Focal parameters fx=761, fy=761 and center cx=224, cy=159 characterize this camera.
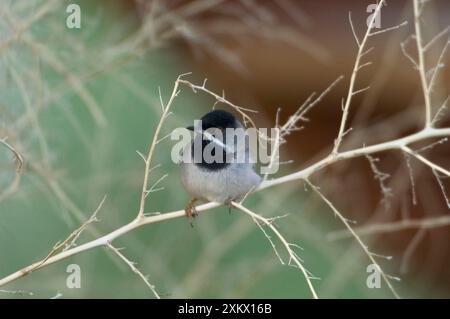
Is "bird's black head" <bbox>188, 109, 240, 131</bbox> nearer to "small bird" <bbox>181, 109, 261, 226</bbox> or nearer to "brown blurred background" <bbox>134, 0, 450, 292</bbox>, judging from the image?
"small bird" <bbox>181, 109, 261, 226</bbox>

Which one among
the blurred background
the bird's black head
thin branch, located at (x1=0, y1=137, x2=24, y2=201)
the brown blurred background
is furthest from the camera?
the brown blurred background

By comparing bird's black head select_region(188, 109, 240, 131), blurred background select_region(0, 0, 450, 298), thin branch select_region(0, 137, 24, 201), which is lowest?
thin branch select_region(0, 137, 24, 201)

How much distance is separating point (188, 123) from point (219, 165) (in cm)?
66

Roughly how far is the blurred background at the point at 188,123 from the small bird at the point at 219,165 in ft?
1.23

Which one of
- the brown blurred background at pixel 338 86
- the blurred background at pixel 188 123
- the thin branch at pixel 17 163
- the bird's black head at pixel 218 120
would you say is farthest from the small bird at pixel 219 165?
the brown blurred background at pixel 338 86

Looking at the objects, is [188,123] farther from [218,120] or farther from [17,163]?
[17,163]

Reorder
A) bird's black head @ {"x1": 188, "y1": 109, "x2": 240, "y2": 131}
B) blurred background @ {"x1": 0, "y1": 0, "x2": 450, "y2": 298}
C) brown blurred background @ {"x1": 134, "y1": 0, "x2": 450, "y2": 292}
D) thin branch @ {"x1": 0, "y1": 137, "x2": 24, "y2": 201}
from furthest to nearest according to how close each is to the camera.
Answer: brown blurred background @ {"x1": 134, "y1": 0, "x2": 450, "y2": 292}, blurred background @ {"x1": 0, "y1": 0, "x2": 450, "y2": 298}, bird's black head @ {"x1": 188, "y1": 109, "x2": 240, "y2": 131}, thin branch @ {"x1": 0, "y1": 137, "x2": 24, "y2": 201}

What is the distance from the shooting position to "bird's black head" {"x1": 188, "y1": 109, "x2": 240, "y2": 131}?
2.68 metres

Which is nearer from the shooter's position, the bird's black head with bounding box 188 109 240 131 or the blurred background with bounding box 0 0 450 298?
the bird's black head with bounding box 188 109 240 131

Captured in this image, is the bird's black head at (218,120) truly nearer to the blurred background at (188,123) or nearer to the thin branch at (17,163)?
the blurred background at (188,123)

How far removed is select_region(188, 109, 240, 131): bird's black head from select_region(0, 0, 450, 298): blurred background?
0.35 meters

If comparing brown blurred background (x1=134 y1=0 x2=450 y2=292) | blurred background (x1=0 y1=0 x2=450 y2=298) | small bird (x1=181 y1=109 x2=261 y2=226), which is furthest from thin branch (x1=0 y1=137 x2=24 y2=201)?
brown blurred background (x1=134 y1=0 x2=450 y2=292)

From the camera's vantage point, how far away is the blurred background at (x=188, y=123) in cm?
Answer: 291
